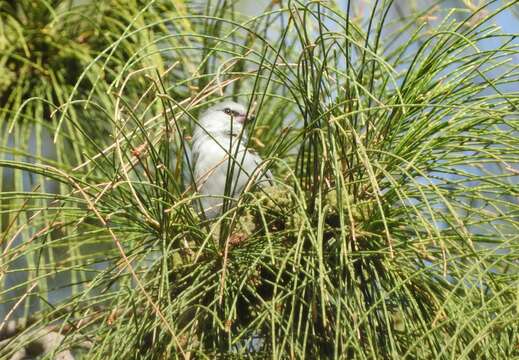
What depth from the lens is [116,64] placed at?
234cm

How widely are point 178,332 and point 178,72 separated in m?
1.18

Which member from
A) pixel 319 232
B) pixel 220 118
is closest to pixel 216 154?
pixel 220 118

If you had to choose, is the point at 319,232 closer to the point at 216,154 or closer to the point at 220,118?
the point at 216,154

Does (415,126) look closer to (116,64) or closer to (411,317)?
(411,317)

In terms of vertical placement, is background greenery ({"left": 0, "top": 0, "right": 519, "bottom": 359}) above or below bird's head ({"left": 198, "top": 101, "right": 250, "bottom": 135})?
below

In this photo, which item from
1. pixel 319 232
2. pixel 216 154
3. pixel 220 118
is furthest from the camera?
pixel 220 118

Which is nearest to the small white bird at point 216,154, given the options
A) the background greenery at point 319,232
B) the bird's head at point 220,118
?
the bird's head at point 220,118

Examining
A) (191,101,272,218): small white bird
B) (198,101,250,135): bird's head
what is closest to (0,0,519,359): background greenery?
(191,101,272,218): small white bird

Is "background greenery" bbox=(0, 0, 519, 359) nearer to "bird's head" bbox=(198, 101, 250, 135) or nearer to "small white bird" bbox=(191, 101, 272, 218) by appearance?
"small white bird" bbox=(191, 101, 272, 218)

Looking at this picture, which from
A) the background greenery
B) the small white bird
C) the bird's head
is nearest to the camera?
the background greenery

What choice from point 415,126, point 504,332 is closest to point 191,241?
point 415,126

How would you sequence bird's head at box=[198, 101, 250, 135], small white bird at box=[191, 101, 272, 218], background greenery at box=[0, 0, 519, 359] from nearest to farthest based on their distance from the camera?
background greenery at box=[0, 0, 519, 359] < small white bird at box=[191, 101, 272, 218] < bird's head at box=[198, 101, 250, 135]

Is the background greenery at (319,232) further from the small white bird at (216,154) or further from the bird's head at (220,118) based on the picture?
the bird's head at (220,118)

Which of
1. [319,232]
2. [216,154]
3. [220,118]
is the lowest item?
[319,232]
